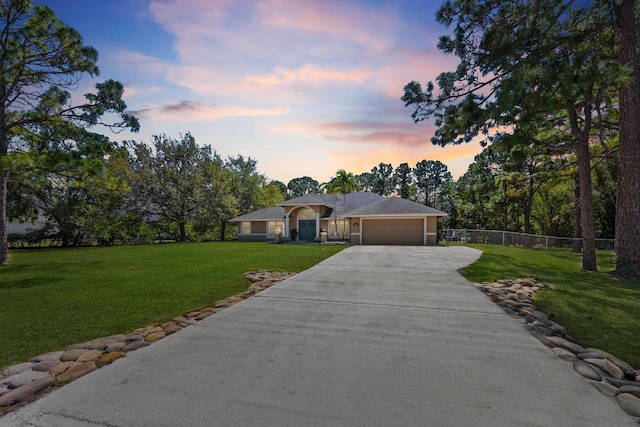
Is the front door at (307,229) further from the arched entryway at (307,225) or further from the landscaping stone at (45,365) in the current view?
the landscaping stone at (45,365)

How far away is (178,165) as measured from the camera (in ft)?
99.2

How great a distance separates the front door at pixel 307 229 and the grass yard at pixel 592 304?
16.2 meters

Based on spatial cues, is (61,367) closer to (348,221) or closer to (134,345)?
(134,345)

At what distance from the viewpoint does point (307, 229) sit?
25453 millimetres

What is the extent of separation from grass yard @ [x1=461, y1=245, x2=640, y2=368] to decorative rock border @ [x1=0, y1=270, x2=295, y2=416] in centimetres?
604

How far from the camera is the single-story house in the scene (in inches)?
803

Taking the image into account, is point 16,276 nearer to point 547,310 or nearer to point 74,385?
point 74,385

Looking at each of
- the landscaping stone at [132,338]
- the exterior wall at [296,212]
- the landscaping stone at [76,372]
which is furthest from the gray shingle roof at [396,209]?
the landscaping stone at [76,372]

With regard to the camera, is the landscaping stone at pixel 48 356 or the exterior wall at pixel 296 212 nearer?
the landscaping stone at pixel 48 356

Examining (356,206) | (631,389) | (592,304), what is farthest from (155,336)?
(356,206)

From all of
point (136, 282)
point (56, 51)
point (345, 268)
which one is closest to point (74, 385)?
point (136, 282)

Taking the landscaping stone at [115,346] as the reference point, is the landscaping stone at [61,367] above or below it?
above

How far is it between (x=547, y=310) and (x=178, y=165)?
31952 millimetres

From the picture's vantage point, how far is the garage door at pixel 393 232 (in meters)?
20.4
